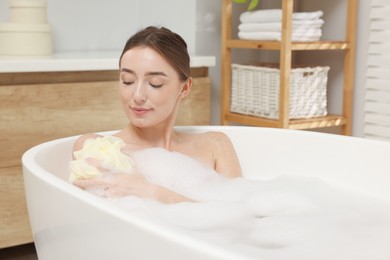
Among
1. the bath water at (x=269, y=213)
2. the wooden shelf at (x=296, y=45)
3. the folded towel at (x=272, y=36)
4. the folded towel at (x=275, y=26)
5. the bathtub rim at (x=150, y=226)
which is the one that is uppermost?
the folded towel at (x=275, y=26)

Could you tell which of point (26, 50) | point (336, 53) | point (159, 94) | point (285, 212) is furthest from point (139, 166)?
point (336, 53)

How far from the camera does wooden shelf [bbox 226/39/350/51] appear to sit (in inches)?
102

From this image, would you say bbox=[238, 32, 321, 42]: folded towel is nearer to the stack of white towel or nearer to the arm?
the stack of white towel

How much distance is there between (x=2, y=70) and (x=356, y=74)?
1560mm

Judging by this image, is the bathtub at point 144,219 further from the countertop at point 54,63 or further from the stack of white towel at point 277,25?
the stack of white towel at point 277,25

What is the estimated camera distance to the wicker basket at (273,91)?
2654 millimetres

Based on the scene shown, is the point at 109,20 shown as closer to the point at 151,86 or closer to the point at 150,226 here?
the point at 151,86

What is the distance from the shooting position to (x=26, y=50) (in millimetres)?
2434

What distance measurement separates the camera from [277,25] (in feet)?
8.51

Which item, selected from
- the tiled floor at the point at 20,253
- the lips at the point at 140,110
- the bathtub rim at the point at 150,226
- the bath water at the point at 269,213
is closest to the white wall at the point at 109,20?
the tiled floor at the point at 20,253

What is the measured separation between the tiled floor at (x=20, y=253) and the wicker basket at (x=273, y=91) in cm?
107

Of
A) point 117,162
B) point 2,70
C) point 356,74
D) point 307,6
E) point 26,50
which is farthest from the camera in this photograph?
point 307,6

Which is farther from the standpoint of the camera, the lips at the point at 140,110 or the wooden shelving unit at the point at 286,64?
the wooden shelving unit at the point at 286,64

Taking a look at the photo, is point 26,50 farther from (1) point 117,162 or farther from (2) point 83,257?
(2) point 83,257
